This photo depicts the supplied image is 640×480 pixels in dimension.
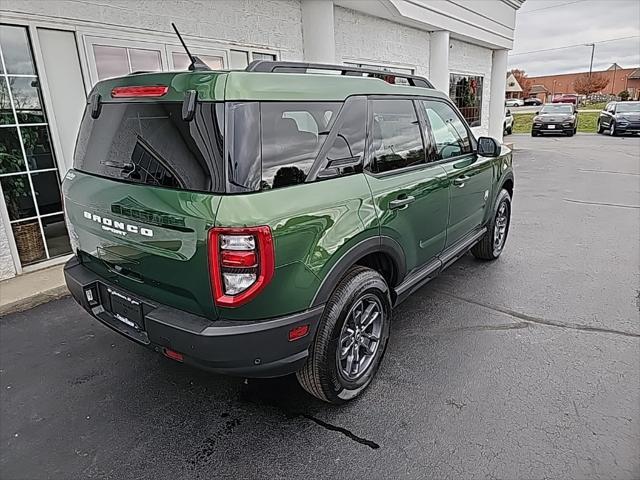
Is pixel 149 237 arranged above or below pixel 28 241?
above

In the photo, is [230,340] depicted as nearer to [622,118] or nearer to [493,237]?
[493,237]

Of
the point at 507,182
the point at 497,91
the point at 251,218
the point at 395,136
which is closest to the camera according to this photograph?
the point at 251,218

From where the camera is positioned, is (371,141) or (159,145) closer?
(159,145)

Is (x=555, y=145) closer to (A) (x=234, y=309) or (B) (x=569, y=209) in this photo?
(B) (x=569, y=209)

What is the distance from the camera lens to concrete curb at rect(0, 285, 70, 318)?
13.6ft

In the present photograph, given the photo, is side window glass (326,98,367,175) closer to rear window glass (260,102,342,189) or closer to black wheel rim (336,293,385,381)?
rear window glass (260,102,342,189)

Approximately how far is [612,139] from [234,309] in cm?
2330

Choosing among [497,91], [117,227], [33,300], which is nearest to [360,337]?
[117,227]

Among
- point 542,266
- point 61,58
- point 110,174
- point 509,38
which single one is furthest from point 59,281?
point 509,38

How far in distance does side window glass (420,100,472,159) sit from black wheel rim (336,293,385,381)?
1.54 m

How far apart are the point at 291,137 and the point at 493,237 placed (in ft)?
11.4

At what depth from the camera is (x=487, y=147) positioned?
4.31m

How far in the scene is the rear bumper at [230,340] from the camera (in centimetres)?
209

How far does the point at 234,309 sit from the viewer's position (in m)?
2.08
